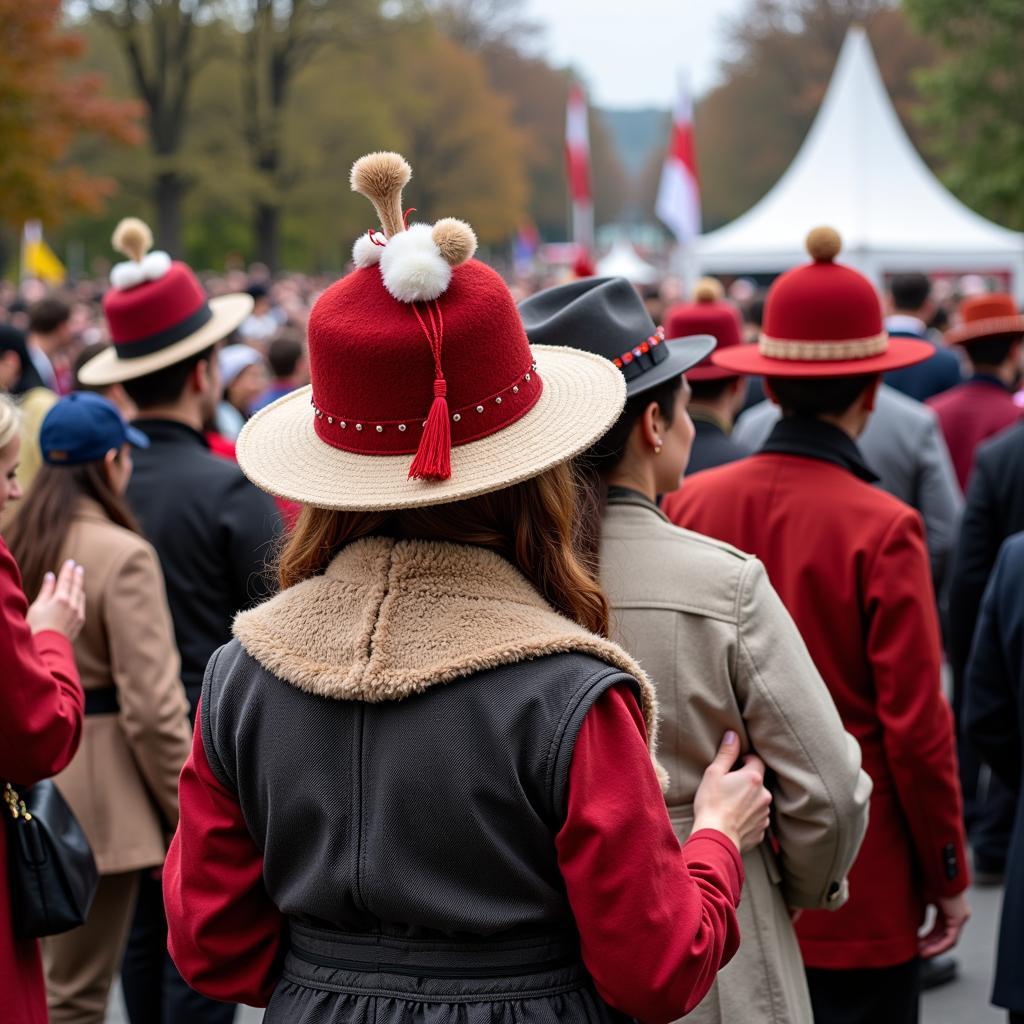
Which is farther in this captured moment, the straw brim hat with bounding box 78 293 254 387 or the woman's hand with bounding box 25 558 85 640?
the straw brim hat with bounding box 78 293 254 387

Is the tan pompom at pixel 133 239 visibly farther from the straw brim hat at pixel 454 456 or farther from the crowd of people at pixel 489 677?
the straw brim hat at pixel 454 456

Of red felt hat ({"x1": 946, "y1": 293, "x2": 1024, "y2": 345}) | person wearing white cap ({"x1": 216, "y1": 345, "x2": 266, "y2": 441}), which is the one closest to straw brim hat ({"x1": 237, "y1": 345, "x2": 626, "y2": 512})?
red felt hat ({"x1": 946, "y1": 293, "x2": 1024, "y2": 345})

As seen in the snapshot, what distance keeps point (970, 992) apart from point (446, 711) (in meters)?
3.70

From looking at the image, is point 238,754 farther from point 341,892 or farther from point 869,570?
point 869,570

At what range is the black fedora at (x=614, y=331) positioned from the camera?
2.62 m

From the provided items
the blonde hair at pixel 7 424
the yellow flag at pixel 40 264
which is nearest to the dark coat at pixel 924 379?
the blonde hair at pixel 7 424

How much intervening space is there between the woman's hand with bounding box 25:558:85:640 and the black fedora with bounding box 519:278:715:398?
1145 millimetres

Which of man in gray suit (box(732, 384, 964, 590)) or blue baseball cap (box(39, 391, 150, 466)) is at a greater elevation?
blue baseball cap (box(39, 391, 150, 466))

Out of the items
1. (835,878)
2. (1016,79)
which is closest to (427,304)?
(835,878)

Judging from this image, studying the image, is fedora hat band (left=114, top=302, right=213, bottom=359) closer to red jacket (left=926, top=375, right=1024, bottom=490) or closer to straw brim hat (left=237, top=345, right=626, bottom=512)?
straw brim hat (left=237, top=345, right=626, bottom=512)

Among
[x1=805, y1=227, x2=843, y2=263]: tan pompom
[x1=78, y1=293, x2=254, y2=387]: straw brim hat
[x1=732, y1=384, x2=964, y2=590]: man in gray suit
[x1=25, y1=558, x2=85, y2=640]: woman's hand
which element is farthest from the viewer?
[x1=732, y1=384, x2=964, y2=590]: man in gray suit

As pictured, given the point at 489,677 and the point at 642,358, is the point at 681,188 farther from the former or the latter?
the point at 489,677

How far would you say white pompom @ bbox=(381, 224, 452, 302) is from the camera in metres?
1.78

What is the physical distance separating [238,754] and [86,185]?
74.7 ft
